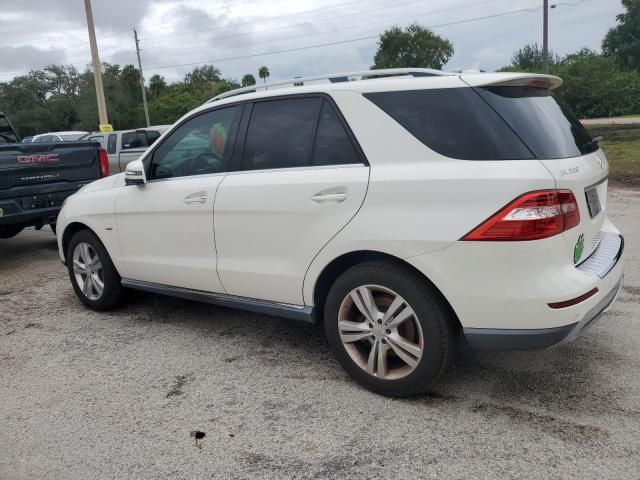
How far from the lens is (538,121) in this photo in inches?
121

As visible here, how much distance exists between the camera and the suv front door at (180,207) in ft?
13.1

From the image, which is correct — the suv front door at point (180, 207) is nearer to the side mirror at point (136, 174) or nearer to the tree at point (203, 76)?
the side mirror at point (136, 174)

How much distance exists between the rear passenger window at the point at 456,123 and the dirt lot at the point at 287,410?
139 cm

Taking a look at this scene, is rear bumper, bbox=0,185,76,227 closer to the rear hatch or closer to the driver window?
the driver window

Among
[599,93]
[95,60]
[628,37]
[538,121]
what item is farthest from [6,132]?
[628,37]

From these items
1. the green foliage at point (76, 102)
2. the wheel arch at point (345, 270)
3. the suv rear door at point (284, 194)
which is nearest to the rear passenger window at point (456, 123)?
the suv rear door at point (284, 194)

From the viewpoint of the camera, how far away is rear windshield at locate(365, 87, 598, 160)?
114 inches

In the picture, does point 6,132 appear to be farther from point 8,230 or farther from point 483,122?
point 483,122

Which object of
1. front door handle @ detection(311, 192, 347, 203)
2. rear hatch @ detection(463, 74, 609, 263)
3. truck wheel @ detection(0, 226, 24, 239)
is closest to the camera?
rear hatch @ detection(463, 74, 609, 263)

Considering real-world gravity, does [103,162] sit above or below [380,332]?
above

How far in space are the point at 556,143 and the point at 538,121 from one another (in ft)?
0.49

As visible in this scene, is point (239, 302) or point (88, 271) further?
point (88, 271)

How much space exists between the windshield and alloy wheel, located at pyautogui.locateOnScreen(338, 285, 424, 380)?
1.06m

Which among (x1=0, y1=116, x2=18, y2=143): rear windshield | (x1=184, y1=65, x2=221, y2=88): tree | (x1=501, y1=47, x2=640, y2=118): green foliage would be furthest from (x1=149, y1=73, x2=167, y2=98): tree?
(x1=0, y1=116, x2=18, y2=143): rear windshield
